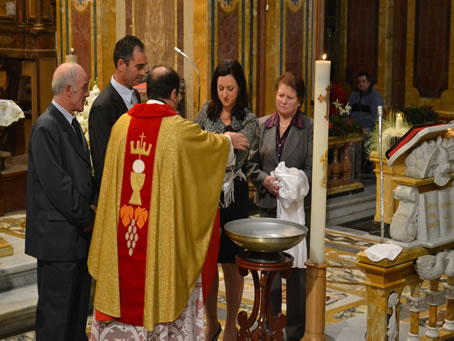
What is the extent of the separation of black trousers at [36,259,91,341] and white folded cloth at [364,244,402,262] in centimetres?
152

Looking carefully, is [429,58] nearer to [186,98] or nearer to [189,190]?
[186,98]

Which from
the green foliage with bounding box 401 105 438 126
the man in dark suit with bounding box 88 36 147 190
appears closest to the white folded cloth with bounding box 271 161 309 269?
the man in dark suit with bounding box 88 36 147 190

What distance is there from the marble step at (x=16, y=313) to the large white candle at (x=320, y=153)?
2.30 metres

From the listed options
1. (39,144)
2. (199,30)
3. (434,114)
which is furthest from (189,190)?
(434,114)

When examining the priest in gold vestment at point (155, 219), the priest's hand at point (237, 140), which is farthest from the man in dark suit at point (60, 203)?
the priest's hand at point (237, 140)

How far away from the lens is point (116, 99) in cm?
451

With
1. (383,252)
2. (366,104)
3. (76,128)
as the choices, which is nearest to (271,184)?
(383,252)

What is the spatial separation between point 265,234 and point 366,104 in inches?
286

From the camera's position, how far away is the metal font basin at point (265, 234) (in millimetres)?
3654

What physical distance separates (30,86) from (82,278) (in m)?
6.91

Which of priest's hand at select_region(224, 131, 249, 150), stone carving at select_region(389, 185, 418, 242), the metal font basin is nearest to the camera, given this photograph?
the metal font basin

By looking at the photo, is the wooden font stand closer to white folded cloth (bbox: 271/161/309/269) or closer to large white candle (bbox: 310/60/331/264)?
large white candle (bbox: 310/60/331/264)

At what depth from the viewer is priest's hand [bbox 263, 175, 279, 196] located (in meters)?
4.48

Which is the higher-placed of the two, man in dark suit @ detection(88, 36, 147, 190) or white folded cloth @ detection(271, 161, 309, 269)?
man in dark suit @ detection(88, 36, 147, 190)
